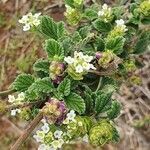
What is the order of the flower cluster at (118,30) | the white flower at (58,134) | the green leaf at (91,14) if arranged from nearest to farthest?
1. the white flower at (58,134)
2. the flower cluster at (118,30)
3. the green leaf at (91,14)

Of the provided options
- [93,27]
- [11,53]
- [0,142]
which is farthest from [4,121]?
[93,27]

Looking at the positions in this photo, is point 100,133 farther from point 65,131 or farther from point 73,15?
point 73,15

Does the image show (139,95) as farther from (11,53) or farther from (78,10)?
(78,10)

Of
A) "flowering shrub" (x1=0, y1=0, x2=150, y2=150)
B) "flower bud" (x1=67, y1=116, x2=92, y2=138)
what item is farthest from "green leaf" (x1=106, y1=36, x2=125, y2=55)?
"flower bud" (x1=67, y1=116, x2=92, y2=138)

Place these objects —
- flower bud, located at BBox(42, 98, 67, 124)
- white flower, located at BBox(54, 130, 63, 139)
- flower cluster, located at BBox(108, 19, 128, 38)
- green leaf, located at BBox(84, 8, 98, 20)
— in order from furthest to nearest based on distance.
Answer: green leaf, located at BBox(84, 8, 98, 20) → flower cluster, located at BBox(108, 19, 128, 38) → white flower, located at BBox(54, 130, 63, 139) → flower bud, located at BBox(42, 98, 67, 124)

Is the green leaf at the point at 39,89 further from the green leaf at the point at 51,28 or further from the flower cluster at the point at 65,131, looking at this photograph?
the green leaf at the point at 51,28

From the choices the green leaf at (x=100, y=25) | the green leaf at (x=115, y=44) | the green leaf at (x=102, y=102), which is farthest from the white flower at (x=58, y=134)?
the green leaf at (x=100, y=25)

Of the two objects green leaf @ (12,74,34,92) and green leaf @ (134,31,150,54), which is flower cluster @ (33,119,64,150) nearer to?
green leaf @ (12,74,34,92)
